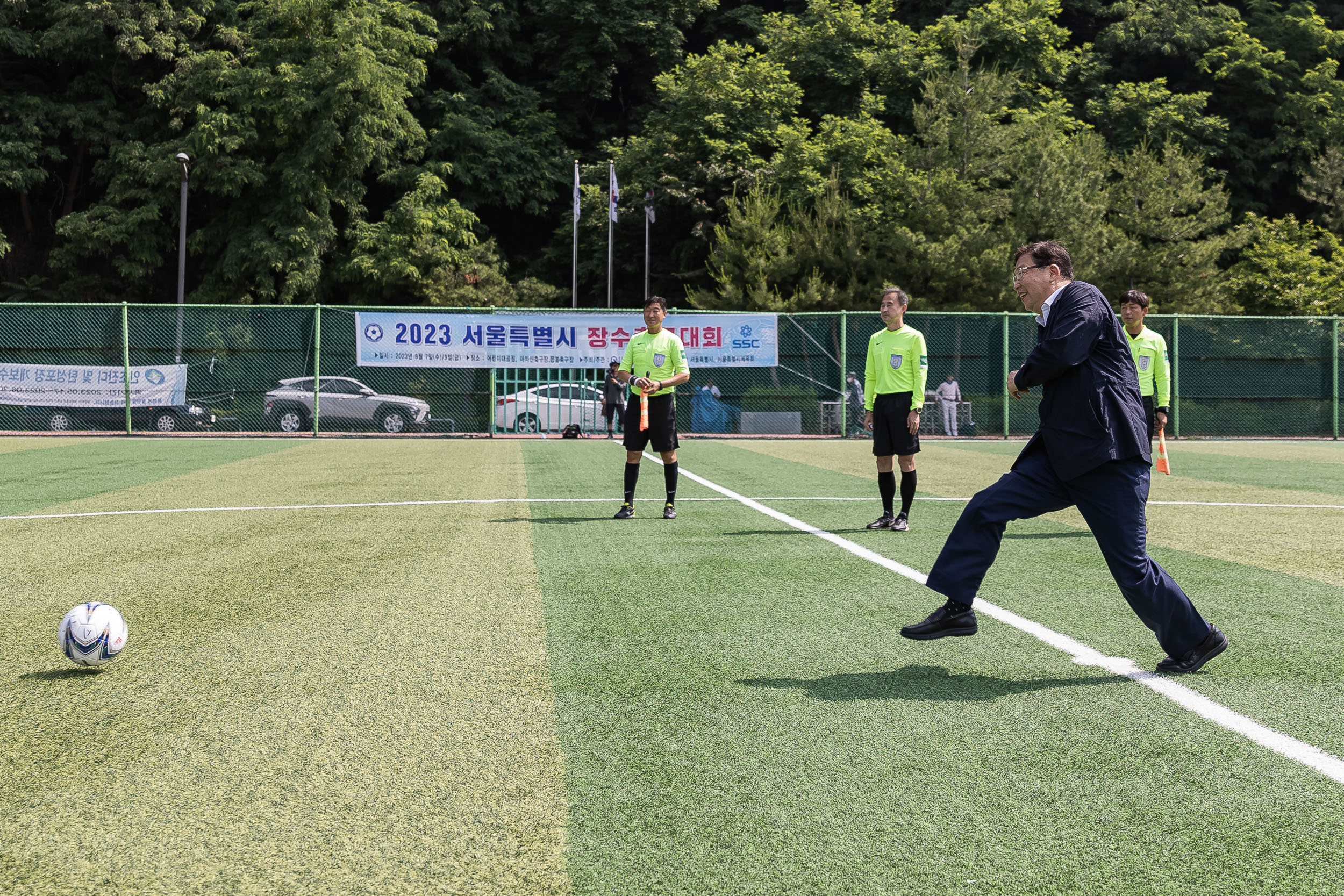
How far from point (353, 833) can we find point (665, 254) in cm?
3762

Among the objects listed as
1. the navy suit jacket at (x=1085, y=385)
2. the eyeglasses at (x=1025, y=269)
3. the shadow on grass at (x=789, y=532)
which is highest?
the eyeglasses at (x=1025, y=269)

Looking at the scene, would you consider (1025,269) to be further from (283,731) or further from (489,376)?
(489,376)

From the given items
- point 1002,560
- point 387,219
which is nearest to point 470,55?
point 387,219

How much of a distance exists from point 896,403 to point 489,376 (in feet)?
50.6

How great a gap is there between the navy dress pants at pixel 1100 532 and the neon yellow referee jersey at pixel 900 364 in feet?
13.7

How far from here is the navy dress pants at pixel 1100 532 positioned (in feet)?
12.6

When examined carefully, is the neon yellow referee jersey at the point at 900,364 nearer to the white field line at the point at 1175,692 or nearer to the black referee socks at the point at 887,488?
the black referee socks at the point at 887,488

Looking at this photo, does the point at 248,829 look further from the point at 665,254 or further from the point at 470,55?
the point at 470,55

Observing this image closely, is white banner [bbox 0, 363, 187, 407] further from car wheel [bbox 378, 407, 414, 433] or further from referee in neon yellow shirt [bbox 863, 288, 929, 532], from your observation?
referee in neon yellow shirt [bbox 863, 288, 929, 532]

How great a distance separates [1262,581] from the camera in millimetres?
5969

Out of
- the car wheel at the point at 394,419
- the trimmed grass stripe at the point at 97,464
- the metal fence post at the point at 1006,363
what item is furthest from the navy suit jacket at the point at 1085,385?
the metal fence post at the point at 1006,363

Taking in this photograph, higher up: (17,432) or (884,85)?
(884,85)

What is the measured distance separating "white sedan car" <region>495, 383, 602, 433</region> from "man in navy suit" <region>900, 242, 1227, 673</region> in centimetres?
1868

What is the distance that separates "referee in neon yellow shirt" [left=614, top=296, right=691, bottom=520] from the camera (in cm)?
892
